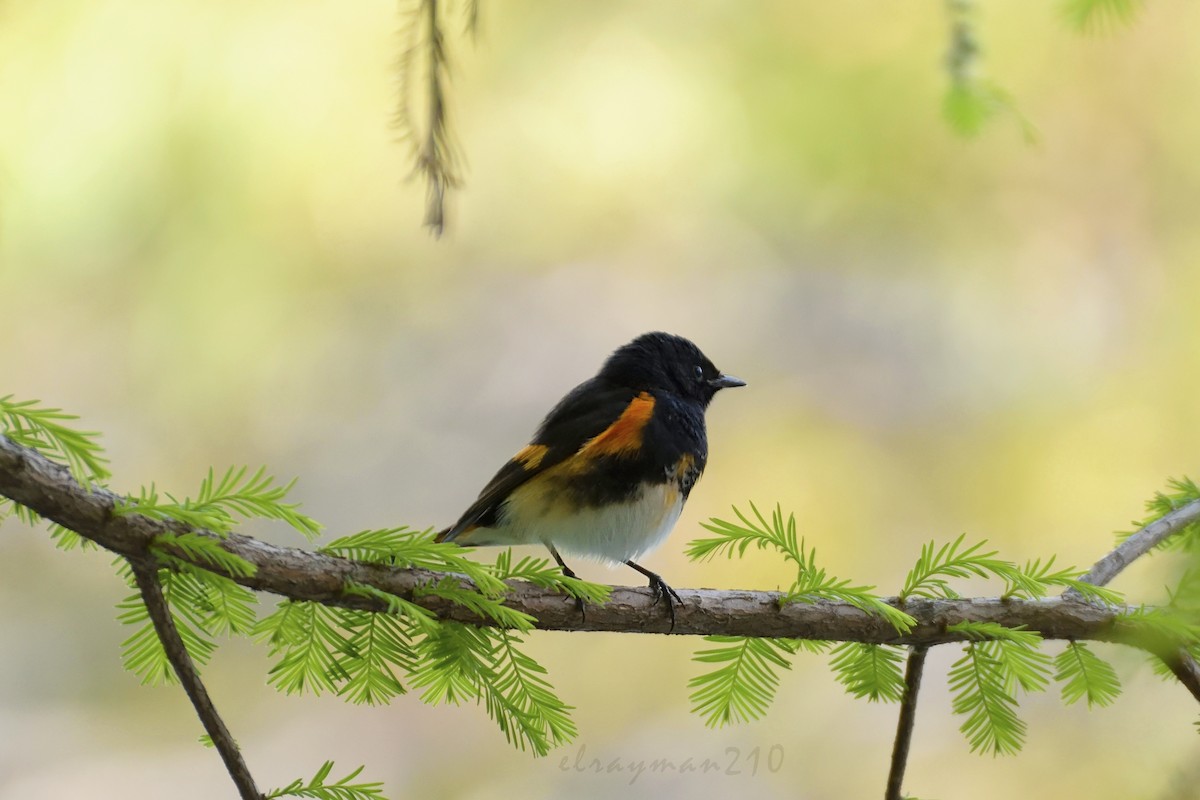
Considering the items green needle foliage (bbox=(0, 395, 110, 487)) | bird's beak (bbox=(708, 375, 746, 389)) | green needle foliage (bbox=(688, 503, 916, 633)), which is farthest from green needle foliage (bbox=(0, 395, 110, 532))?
bird's beak (bbox=(708, 375, 746, 389))

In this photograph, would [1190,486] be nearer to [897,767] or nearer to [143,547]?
[897,767]

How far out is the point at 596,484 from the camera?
2365 mm

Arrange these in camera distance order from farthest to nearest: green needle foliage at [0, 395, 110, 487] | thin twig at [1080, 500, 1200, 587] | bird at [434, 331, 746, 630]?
bird at [434, 331, 746, 630] < thin twig at [1080, 500, 1200, 587] < green needle foliage at [0, 395, 110, 487]

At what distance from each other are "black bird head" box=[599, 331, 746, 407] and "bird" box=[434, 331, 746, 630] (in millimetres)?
215

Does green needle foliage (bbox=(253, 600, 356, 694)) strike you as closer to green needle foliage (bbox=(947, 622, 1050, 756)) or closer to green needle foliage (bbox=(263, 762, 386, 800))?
green needle foliage (bbox=(263, 762, 386, 800))

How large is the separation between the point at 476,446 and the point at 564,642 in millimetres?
890

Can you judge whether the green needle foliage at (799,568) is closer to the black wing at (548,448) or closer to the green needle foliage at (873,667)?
the green needle foliage at (873,667)

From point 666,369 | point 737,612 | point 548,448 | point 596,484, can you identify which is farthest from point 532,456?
point 737,612

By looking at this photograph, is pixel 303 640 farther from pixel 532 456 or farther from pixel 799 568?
pixel 532 456

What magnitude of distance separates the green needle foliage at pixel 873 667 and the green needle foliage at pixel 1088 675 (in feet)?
0.77

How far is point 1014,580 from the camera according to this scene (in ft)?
5.02

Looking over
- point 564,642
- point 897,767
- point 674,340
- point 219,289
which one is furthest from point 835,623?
point 219,289

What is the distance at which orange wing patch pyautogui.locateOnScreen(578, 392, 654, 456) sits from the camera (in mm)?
2393

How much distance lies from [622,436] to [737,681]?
88 centimetres
